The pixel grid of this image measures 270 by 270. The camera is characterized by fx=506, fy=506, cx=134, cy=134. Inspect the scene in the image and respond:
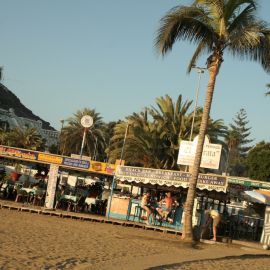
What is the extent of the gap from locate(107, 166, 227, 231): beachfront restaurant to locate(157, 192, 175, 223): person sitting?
0.76ft

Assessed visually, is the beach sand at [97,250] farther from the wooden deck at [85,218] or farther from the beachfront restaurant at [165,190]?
the beachfront restaurant at [165,190]

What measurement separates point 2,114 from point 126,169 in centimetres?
10270

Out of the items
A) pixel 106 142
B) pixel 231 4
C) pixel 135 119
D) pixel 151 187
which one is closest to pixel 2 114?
pixel 106 142

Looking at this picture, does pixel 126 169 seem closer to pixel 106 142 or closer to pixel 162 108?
pixel 162 108

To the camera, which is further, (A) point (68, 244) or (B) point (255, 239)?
(B) point (255, 239)

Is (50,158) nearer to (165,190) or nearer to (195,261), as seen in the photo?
(165,190)

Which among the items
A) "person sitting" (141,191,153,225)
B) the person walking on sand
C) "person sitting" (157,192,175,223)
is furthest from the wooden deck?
the person walking on sand

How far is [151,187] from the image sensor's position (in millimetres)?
24891

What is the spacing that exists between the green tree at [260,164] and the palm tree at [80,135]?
19.0m

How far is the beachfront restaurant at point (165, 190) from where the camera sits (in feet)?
66.6

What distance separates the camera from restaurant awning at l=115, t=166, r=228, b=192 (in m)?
20.0

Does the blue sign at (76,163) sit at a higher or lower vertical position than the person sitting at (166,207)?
higher

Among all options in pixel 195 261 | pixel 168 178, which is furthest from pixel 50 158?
pixel 195 261

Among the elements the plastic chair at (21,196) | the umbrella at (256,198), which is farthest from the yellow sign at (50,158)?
the umbrella at (256,198)
